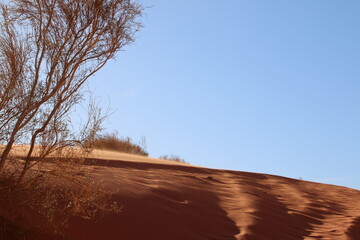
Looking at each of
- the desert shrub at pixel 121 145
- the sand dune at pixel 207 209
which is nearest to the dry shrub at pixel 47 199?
the sand dune at pixel 207 209

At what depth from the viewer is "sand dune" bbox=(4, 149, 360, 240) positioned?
31.3ft

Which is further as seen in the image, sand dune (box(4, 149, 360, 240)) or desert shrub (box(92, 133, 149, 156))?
desert shrub (box(92, 133, 149, 156))

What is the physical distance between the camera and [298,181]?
18.4m

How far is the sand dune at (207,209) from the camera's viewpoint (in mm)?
9531

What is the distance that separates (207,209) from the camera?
1152cm

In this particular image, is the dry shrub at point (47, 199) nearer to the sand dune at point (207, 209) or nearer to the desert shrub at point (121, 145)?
the sand dune at point (207, 209)

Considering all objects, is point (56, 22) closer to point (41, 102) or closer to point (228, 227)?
point (41, 102)

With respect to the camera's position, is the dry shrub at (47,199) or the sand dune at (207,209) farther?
the sand dune at (207,209)

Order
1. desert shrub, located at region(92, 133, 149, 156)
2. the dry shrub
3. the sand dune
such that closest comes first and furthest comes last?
the dry shrub → the sand dune → desert shrub, located at region(92, 133, 149, 156)

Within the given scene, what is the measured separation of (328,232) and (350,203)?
4.18 m

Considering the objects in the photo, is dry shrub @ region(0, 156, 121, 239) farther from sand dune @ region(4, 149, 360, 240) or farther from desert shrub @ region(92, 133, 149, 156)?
desert shrub @ region(92, 133, 149, 156)

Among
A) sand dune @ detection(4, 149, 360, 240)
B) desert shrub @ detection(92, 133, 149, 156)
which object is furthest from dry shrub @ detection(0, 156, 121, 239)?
desert shrub @ detection(92, 133, 149, 156)

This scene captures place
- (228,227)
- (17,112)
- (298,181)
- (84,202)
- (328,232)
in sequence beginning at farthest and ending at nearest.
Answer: (298,181) < (328,232) < (228,227) < (84,202) < (17,112)

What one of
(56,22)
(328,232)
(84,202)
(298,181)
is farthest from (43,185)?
(298,181)
